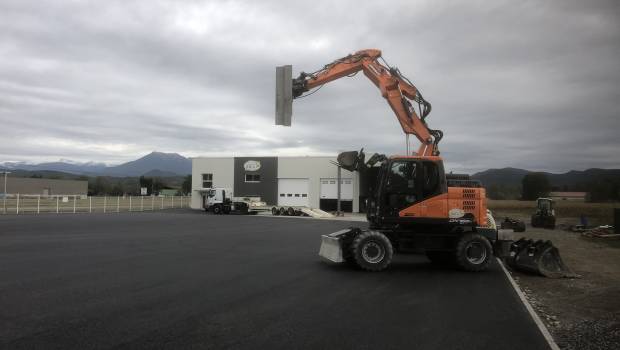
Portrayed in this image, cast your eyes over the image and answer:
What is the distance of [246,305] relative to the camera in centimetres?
731

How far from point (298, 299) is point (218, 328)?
206cm

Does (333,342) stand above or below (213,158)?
below

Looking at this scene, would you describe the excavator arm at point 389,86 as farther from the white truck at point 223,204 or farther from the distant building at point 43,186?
the distant building at point 43,186

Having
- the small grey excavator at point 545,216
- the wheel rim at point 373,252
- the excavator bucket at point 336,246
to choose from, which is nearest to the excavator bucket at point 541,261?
the wheel rim at point 373,252

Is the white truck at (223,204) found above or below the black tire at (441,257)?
above

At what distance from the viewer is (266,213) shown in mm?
46062

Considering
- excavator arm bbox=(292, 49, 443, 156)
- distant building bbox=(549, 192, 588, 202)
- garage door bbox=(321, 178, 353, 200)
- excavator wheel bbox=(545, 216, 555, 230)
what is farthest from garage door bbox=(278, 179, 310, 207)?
distant building bbox=(549, 192, 588, 202)

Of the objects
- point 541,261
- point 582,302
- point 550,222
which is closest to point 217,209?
point 550,222

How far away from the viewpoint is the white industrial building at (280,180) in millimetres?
48275

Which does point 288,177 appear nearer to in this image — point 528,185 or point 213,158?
point 213,158

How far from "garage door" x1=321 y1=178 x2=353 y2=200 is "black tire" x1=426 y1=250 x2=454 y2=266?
34.0 m

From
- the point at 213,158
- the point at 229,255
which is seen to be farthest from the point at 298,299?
the point at 213,158

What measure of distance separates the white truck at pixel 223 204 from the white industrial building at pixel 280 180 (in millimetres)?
6369

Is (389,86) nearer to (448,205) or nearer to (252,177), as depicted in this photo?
(448,205)
